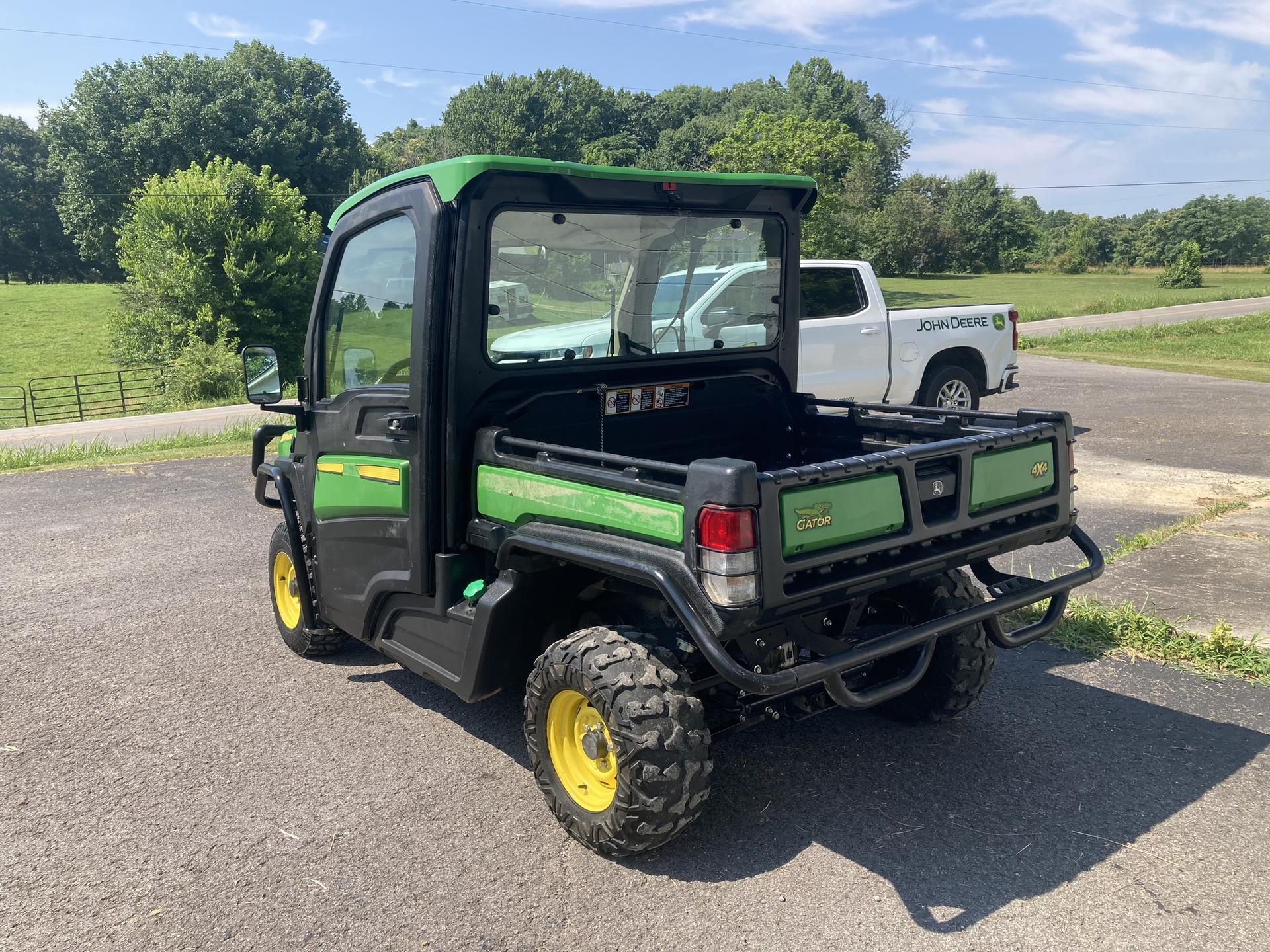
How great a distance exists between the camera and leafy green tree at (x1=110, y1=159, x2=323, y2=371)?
131ft

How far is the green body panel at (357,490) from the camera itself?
3.99 meters

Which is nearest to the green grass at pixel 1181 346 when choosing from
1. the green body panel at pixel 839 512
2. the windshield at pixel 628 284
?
the windshield at pixel 628 284

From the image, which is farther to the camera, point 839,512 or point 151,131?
point 151,131

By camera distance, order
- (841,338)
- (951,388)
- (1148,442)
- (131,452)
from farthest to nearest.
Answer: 1. (131,452)
2. (951,388)
3. (1148,442)
4. (841,338)

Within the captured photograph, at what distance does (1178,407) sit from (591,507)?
41.1 feet

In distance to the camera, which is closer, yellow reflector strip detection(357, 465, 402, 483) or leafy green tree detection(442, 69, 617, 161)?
yellow reflector strip detection(357, 465, 402, 483)

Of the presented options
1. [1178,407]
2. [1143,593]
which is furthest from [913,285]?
[1143,593]

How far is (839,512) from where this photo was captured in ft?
10.0

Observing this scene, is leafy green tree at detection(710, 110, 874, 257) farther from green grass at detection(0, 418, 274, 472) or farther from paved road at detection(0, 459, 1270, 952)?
paved road at detection(0, 459, 1270, 952)

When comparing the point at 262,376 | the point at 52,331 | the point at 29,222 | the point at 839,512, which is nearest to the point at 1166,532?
the point at 839,512

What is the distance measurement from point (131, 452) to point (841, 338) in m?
10.1

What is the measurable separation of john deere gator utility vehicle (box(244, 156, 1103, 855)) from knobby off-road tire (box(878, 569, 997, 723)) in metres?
0.01

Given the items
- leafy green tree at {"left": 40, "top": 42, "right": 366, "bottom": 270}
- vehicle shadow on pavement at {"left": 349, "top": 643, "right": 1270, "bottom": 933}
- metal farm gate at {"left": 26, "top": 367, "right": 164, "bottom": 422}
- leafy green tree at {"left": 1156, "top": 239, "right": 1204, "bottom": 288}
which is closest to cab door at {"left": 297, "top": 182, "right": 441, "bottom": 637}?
vehicle shadow on pavement at {"left": 349, "top": 643, "right": 1270, "bottom": 933}

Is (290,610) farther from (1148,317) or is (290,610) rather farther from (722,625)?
(1148,317)
